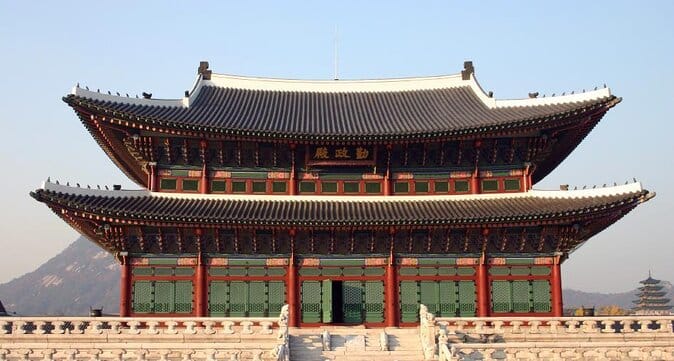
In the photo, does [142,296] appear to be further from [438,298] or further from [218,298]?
[438,298]

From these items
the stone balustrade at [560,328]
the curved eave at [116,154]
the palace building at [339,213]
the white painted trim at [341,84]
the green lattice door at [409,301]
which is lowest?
the stone balustrade at [560,328]

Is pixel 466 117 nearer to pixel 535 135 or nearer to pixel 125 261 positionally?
pixel 535 135

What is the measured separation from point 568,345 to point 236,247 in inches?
607

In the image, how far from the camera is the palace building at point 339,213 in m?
32.4

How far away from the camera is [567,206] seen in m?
32.7

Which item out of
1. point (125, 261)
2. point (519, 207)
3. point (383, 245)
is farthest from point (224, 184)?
point (519, 207)

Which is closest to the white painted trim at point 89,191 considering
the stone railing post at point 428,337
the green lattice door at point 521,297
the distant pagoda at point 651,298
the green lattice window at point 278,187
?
the green lattice window at point 278,187

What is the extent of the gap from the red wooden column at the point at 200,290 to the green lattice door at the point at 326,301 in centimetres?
544

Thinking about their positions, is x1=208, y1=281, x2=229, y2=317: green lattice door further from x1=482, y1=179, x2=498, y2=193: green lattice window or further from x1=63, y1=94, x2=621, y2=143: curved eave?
x1=482, y1=179, x2=498, y2=193: green lattice window

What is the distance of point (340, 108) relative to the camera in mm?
40562

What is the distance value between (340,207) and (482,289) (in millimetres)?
7737

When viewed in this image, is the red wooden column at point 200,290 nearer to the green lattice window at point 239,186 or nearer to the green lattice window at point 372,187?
the green lattice window at point 239,186

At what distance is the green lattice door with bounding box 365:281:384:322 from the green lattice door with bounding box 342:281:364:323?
0.28 metres

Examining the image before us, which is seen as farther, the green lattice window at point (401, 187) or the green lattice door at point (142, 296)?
the green lattice window at point (401, 187)
